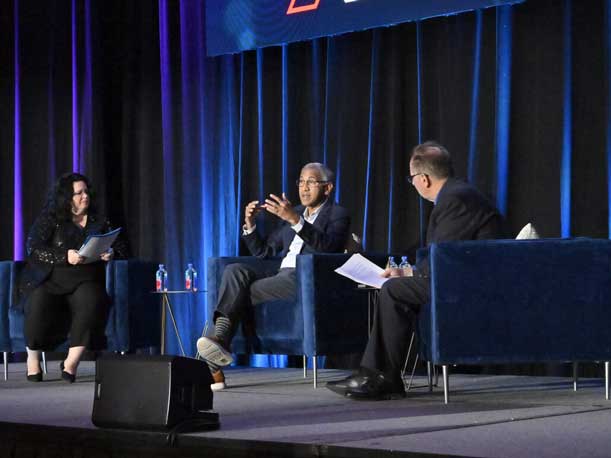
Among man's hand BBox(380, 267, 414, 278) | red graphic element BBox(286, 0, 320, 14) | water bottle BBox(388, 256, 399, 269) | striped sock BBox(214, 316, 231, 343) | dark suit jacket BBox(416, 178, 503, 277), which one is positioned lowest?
striped sock BBox(214, 316, 231, 343)

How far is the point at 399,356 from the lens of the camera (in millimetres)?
4090

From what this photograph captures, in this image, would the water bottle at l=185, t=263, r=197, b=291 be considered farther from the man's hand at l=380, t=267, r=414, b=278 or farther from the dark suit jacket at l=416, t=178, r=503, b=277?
the dark suit jacket at l=416, t=178, r=503, b=277

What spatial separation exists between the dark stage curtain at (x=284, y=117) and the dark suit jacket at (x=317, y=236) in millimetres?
673

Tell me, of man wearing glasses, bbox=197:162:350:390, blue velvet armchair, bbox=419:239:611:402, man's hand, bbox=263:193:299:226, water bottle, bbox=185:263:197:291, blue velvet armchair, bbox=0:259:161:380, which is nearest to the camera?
blue velvet armchair, bbox=419:239:611:402

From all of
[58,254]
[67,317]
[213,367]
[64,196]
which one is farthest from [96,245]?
[213,367]

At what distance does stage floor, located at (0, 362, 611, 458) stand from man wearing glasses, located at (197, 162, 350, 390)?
235 millimetres

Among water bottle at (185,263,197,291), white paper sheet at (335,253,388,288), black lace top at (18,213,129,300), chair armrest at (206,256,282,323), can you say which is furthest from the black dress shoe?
water bottle at (185,263,197,291)

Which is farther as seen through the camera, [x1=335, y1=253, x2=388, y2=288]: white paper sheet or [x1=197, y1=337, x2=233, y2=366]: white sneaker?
[x1=197, y1=337, x2=233, y2=366]: white sneaker

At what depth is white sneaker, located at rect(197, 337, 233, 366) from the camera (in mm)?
4633

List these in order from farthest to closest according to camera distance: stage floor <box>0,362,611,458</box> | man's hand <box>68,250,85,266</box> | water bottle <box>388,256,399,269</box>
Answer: man's hand <box>68,250,85,266</box>, water bottle <box>388,256,399,269</box>, stage floor <box>0,362,611,458</box>

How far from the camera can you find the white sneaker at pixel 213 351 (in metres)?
4.63

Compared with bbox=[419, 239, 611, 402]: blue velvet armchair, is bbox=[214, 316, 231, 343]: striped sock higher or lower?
lower

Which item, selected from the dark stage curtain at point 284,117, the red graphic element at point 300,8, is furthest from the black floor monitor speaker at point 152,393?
the red graphic element at point 300,8

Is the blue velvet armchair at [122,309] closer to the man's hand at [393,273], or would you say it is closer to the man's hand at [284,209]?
the man's hand at [284,209]
